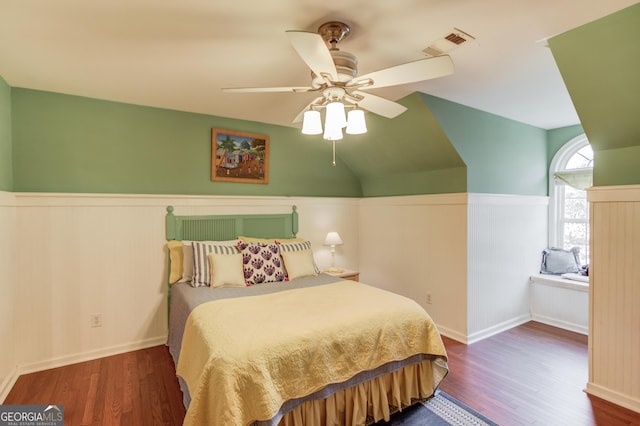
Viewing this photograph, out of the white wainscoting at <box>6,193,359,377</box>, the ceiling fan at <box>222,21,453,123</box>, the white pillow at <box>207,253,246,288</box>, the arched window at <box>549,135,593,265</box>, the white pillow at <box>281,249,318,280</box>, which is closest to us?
the ceiling fan at <box>222,21,453,123</box>

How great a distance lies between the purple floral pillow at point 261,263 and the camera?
2.99 metres

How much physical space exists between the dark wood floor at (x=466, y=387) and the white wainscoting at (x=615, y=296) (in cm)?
17

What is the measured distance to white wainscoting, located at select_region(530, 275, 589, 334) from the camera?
3488 millimetres

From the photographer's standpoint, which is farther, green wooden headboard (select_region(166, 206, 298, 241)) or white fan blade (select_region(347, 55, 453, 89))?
green wooden headboard (select_region(166, 206, 298, 241))

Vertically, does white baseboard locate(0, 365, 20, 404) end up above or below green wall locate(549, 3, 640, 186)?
below

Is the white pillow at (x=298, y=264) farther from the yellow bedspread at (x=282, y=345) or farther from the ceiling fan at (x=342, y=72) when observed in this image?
the ceiling fan at (x=342, y=72)

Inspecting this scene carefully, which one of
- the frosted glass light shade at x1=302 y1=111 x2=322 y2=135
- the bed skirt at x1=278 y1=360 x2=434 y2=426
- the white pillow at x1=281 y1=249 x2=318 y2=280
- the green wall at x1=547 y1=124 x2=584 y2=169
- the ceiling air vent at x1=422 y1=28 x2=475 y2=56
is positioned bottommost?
the bed skirt at x1=278 y1=360 x2=434 y2=426

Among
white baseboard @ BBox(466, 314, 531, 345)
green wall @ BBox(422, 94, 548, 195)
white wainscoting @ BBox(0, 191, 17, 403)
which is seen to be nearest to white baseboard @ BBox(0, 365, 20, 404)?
white wainscoting @ BBox(0, 191, 17, 403)

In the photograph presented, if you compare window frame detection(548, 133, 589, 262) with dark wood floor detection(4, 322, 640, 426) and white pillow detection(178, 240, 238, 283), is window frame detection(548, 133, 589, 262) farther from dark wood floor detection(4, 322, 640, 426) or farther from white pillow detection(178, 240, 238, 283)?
white pillow detection(178, 240, 238, 283)

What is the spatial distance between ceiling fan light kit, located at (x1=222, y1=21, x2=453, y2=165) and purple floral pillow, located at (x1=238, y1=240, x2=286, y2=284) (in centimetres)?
156

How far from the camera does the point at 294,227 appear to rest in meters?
4.00

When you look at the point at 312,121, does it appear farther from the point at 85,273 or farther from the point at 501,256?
the point at 501,256

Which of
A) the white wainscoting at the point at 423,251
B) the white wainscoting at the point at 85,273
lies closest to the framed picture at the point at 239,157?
the white wainscoting at the point at 85,273

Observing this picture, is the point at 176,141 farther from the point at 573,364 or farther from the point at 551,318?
the point at 551,318
